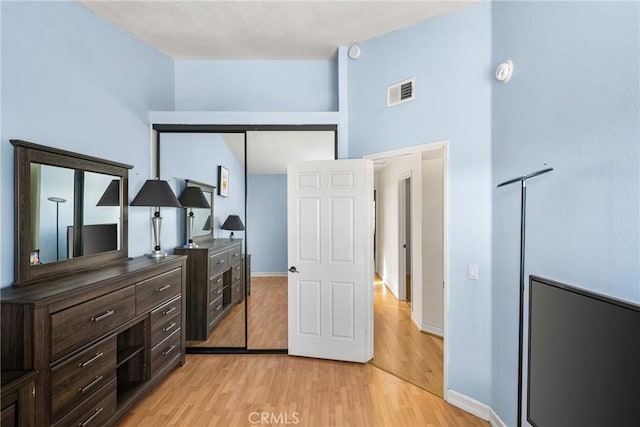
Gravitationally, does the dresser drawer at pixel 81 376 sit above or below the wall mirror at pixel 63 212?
below

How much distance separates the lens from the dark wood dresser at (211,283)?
3312 millimetres

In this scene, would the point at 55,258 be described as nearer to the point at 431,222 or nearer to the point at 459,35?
the point at 459,35

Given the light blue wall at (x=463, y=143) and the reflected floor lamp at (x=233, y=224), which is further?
the reflected floor lamp at (x=233, y=224)

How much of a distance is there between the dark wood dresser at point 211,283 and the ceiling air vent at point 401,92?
2.17 meters

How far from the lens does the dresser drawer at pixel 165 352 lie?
8.24 ft

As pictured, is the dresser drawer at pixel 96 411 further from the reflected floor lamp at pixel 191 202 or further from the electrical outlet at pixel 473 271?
the electrical outlet at pixel 473 271

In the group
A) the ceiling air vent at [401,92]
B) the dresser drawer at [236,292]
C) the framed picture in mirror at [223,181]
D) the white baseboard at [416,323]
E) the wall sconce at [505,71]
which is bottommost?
the white baseboard at [416,323]

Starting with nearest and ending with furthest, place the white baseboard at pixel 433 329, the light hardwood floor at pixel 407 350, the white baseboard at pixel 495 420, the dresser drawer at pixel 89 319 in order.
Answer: the dresser drawer at pixel 89 319, the white baseboard at pixel 495 420, the light hardwood floor at pixel 407 350, the white baseboard at pixel 433 329

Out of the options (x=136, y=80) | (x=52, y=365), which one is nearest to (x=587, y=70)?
(x=52, y=365)

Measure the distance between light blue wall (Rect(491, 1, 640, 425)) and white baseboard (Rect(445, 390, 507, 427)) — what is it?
0.22ft

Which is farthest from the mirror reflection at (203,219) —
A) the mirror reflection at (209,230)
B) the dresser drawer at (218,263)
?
the dresser drawer at (218,263)

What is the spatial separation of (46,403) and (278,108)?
3.12 metres

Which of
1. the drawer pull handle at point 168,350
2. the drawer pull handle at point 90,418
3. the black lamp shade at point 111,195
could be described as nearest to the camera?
the drawer pull handle at point 90,418

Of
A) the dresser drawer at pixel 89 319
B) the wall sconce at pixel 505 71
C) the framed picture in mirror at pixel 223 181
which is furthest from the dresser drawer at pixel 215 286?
the wall sconce at pixel 505 71
